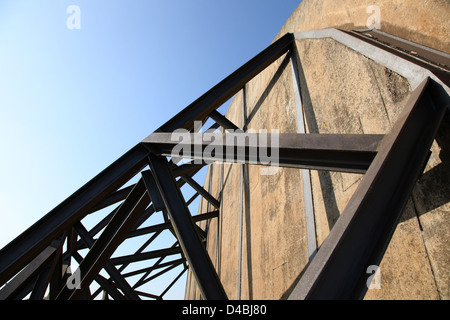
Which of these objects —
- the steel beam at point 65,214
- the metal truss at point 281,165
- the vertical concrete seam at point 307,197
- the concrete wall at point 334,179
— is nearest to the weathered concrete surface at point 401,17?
the concrete wall at point 334,179

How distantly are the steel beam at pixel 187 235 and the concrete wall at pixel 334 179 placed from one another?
1.31 m

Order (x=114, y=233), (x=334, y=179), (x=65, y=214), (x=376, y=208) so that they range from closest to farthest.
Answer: (x=376, y=208) < (x=334, y=179) < (x=65, y=214) < (x=114, y=233)

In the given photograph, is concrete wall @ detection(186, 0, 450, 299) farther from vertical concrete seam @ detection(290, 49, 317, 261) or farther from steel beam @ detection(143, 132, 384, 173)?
steel beam @ detection(143, 132, 384, 173)

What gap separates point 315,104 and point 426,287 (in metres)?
2.38

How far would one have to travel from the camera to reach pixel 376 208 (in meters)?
1.35

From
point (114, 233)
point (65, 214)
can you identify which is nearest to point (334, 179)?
point (114, 233)

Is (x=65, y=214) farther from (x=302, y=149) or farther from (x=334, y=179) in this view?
(x=334, y=179)

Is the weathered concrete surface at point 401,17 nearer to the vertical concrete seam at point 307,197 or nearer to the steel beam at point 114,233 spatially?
the vertical concrete seam at point 307,197

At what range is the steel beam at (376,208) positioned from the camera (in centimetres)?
114

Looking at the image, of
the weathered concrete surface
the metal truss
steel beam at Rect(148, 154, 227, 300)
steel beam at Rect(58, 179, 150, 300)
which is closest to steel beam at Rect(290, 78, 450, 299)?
the metal truss

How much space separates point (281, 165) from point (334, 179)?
3.80 feet

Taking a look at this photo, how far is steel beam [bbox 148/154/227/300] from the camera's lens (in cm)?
202

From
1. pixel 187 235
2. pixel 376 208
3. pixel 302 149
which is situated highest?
pixel 302 149
